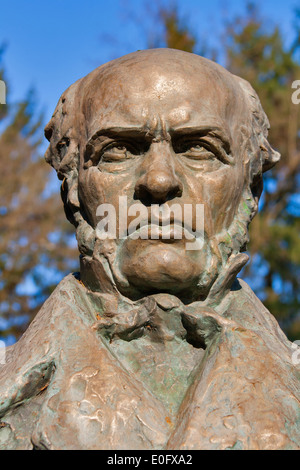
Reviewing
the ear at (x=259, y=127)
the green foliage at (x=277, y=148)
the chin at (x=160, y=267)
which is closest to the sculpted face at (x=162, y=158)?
the chin at (x=160, y=267)

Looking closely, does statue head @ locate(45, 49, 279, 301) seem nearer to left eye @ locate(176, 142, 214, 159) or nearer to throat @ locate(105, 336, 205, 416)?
left eye @ locate(176, 142, 214, 159)

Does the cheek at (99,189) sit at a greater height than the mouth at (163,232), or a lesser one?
greater

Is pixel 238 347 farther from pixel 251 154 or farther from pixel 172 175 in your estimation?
pixel 251 154

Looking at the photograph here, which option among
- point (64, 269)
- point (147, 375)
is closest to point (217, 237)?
point (147, 375)

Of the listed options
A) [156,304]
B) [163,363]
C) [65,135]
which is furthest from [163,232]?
[65,135]

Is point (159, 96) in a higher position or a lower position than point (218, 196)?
higher

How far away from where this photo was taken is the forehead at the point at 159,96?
95.3 inches

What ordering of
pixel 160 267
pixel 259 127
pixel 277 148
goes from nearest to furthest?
pixel 160 267 < pixel 259 127 < pixel 277 148

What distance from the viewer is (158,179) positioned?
2.33m

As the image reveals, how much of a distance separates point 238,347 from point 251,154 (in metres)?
0.92

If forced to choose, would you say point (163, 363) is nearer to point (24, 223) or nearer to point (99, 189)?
point (99, 189)

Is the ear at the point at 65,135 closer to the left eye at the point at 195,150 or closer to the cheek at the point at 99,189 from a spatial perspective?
the cheek at the point at 99,189

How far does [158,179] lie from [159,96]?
1.17 ft

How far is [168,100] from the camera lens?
2.44m
